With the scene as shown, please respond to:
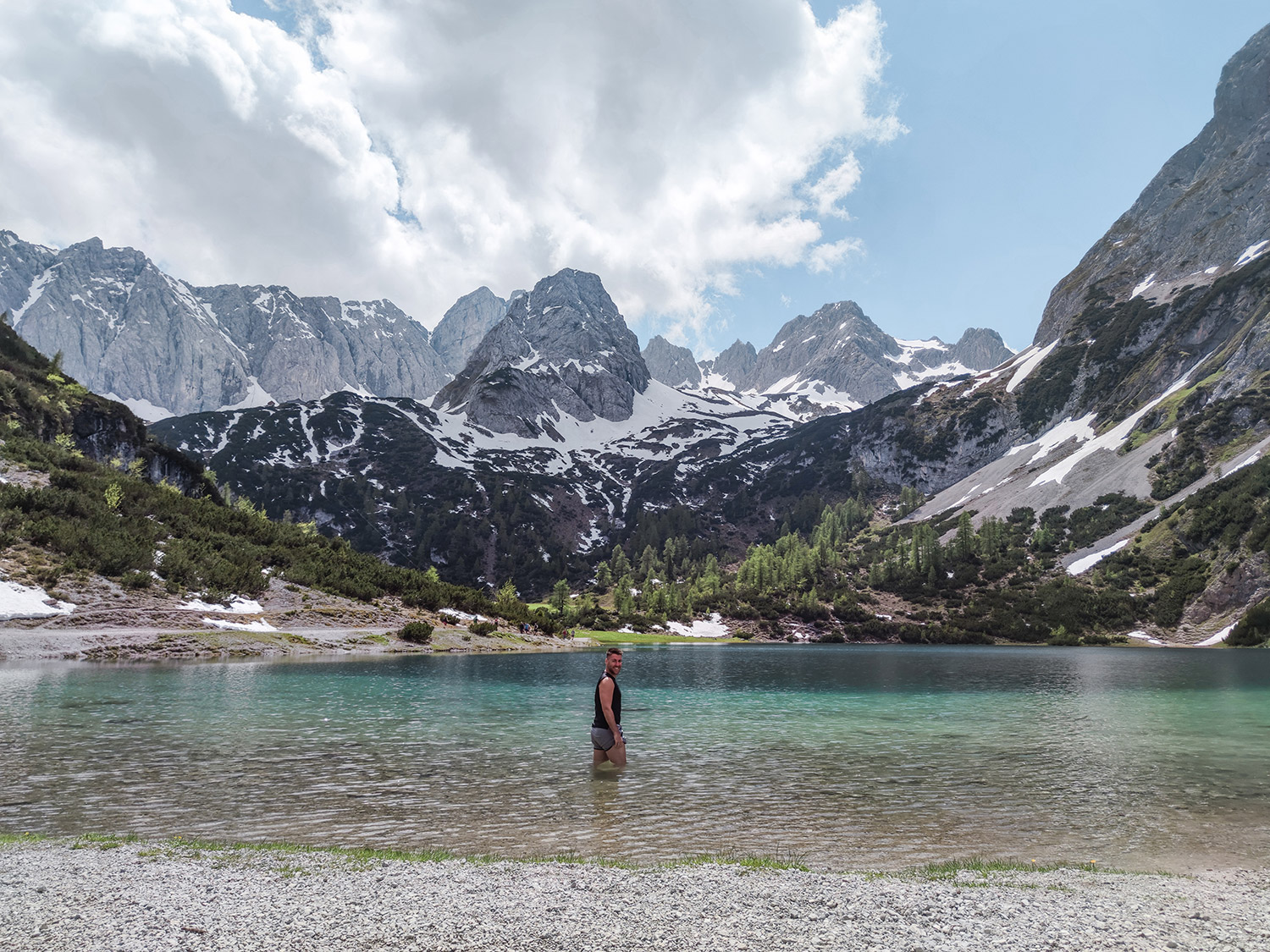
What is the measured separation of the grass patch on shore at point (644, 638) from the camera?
141500 millimetres

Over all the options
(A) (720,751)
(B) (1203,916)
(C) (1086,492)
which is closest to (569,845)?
(B) (1203,916)

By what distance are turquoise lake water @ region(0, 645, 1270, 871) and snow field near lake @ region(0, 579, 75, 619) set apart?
44.0 ft

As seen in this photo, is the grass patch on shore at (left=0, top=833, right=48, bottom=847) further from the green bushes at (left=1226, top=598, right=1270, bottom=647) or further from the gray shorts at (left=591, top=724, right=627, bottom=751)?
the green bushes at (left=1226, top=598, right=1270, bottom=647)

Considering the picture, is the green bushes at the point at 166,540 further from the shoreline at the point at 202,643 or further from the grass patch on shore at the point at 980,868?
the grass patch on shore at the point at 980,868

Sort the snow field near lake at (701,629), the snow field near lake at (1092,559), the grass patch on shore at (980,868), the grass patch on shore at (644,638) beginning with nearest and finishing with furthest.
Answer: the grass patch on shore at (980,868)
the grass patch on shore at (644,638)
the snow field near lake at (1092,559)
the snow field near lake at (701,629)

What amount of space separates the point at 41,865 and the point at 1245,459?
211m

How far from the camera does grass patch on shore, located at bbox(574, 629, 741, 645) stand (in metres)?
142

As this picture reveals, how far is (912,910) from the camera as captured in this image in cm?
934

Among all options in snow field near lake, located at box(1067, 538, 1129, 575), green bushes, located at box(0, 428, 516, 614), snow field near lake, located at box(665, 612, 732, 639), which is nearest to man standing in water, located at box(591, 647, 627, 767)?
green bushes, located at box(0, 428, 516, 614)

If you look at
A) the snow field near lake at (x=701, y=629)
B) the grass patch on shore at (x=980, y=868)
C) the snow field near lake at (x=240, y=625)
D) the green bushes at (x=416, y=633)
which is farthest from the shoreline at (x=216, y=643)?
the snow field near lake at (x=701, y=629)

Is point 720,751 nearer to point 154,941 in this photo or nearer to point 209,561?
point 154,941

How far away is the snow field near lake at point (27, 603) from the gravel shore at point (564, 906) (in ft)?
173

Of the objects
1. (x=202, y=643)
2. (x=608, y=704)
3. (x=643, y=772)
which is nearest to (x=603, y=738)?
(x=608, y=704)

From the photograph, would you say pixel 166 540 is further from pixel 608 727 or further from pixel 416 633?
pixel 608 727
